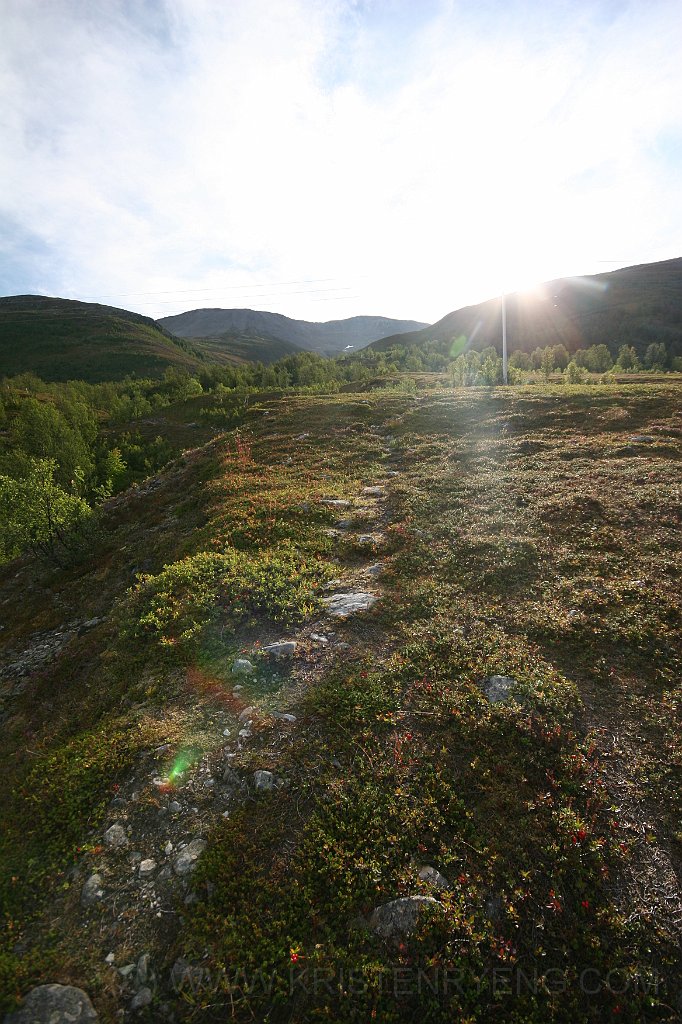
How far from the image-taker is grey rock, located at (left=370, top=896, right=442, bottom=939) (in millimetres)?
6301

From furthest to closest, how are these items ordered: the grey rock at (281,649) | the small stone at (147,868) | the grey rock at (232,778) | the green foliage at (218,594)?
1. the green foliage at (218,594)
2. the grey rock at (281,649)
3. the grey rock at (232,778)
4. the small stone at (147,868)

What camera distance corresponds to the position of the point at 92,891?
7.10 meters

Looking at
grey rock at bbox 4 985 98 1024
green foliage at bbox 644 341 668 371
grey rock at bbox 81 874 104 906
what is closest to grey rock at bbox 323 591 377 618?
grey rock at bbox 81 874 104 906

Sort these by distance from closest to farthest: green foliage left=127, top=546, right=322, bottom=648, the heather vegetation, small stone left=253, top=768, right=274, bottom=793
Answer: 1. small stone left=253, top=768, right=274, bottom=793
2. green foliage left=127, top=546, right=322, bottom=648
3. the heather vegetation

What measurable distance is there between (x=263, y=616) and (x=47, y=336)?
242 m

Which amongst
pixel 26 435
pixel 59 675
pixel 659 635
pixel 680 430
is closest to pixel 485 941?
pixel 659 635

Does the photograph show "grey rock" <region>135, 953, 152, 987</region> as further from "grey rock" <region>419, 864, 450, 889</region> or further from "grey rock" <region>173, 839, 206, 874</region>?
"grey rock" <region>419, 864, 450, 889</region>

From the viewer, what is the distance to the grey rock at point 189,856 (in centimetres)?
734

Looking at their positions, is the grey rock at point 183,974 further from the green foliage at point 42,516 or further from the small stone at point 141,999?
the green foliage at point 42,516

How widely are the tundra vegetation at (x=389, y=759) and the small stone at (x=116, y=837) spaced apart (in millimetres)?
165

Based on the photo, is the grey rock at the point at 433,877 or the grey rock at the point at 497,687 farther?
the grey rock at the point at 497,687

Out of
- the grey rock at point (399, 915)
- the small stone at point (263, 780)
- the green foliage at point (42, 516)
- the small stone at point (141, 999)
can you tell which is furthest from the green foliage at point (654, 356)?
the small stone at point (141, 999)

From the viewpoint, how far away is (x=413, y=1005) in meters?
5.70

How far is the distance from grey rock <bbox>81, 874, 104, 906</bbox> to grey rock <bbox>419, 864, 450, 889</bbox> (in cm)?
519
